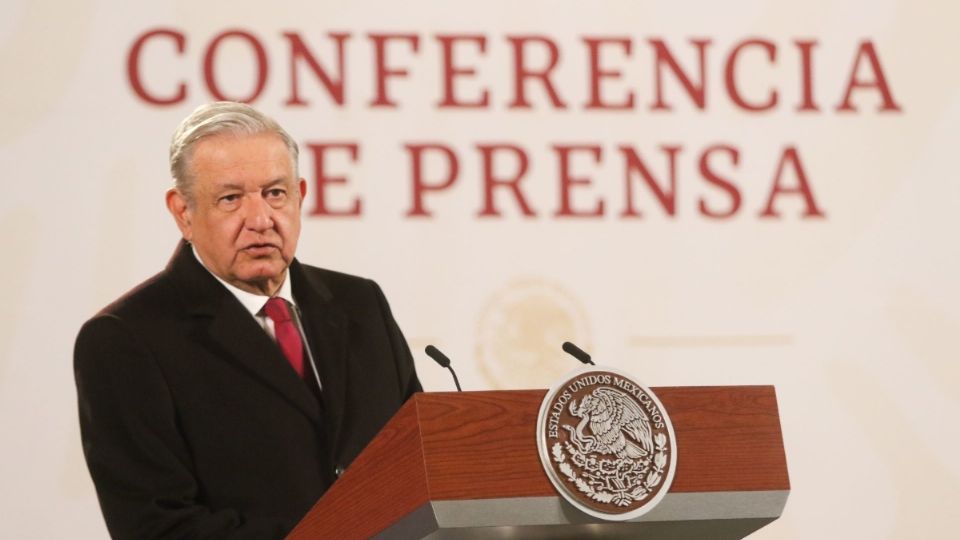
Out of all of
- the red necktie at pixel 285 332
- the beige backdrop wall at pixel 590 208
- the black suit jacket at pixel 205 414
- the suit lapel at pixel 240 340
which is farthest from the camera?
the beige backdrop wall at pixel 590 208

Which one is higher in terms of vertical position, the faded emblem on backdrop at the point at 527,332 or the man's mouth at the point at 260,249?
the man's mouth at the point at 260,249

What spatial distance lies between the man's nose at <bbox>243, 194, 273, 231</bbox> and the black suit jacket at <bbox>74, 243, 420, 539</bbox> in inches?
5.2

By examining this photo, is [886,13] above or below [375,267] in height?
above

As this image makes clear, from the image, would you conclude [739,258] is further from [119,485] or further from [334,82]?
[119,485]

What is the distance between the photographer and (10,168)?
12.1 feet

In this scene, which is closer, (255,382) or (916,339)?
(255,382)

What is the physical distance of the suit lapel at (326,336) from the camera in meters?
2.54

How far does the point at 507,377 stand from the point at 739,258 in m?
0.67

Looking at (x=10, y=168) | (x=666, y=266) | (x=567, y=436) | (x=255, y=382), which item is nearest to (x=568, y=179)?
(x=666, y=266)

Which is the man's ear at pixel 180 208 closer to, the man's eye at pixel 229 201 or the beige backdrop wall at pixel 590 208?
the man's eye at pixel 229 201

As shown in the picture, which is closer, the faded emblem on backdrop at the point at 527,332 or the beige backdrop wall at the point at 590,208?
the beige backdrop wall at the point at 590,208

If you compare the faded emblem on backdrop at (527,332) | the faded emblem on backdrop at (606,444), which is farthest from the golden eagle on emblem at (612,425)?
the faded emblem on backdrop at (527,332)

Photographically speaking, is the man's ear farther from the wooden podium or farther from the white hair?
the wooden podium

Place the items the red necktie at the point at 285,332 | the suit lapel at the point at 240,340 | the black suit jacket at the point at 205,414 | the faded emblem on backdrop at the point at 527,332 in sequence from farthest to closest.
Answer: the faded emblem on backdrop at the point at 527,332
the red necktie at the point at 285,332
the suit lapel at the point at 240,340
the black suit jacket at the point at 205,414
